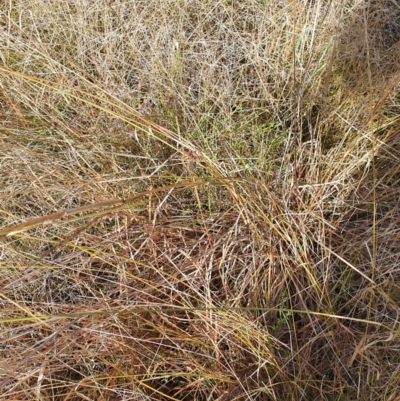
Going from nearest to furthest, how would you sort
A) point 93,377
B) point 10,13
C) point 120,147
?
point 93,377 → point 120,147 → point 10,13

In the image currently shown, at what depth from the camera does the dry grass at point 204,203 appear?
3.20 feet

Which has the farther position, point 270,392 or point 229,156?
point 229,156

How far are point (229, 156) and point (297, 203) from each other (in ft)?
0.57

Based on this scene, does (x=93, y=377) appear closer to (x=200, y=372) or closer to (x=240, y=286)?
(x=200, y=372)

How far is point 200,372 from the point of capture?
38.2 inches

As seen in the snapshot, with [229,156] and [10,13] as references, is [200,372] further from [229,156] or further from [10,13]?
[10,13]

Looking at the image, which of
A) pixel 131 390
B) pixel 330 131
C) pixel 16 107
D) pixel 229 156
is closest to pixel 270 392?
pixel 131 390

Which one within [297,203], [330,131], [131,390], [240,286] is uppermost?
[330,131]

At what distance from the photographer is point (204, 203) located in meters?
1.13

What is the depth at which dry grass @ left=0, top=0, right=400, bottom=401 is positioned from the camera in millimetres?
975

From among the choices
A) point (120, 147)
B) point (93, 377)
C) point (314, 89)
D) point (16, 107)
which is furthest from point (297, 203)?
point (16, 107)

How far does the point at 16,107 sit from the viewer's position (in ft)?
4.03

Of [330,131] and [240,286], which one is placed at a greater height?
[330,131]

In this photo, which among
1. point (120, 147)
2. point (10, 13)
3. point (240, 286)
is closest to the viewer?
point (240, 286)
